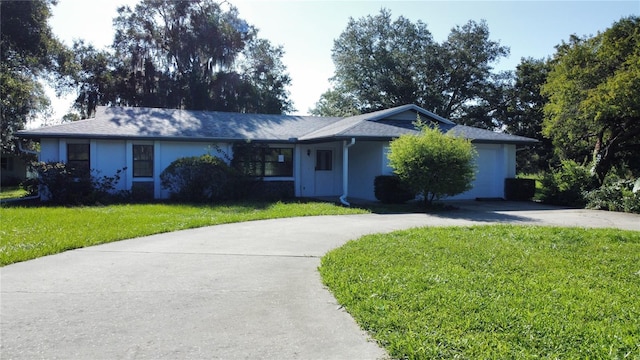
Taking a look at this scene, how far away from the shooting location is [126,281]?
558 centimetres

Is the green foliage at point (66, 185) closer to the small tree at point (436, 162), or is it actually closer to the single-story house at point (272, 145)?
the single-story house at point (272, 145)

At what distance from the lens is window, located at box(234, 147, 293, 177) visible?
17.5 metres

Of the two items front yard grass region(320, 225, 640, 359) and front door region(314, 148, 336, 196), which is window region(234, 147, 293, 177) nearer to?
front door region(314, 148, 336, 196)

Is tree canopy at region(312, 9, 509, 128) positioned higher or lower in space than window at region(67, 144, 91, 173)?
higher

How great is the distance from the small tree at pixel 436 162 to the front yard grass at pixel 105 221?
83.0 inches

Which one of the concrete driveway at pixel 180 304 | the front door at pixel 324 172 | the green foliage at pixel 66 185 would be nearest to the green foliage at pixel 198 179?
the green foliage at pixel 66 185

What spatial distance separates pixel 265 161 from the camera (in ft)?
59.8

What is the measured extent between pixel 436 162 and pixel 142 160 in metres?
10.9

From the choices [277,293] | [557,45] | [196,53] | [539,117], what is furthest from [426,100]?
[277,293]

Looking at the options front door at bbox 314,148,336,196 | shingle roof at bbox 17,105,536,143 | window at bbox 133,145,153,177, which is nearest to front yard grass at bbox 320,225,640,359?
shingle roof at bbox 17,105,536,143

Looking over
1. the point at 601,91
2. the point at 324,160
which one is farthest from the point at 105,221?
the point at 601,91

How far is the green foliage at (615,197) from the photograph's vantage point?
43.9 ft

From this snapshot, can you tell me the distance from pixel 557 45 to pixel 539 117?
1016 cm

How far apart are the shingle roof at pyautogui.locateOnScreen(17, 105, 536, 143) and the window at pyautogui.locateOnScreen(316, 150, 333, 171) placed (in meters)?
0.98
